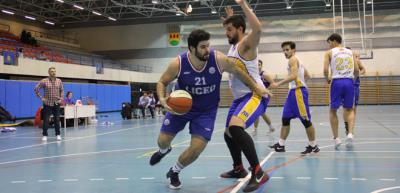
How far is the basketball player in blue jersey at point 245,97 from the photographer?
13.6ft

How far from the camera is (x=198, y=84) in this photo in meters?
4.36

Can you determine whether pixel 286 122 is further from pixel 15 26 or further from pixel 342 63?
pixel 15 26

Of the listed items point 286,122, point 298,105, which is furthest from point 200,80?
point 286,122

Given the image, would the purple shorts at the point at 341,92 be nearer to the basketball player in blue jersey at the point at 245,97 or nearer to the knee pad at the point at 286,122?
the knee pad at the point at 286,122

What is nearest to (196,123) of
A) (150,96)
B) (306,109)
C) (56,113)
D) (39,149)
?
(306,109)

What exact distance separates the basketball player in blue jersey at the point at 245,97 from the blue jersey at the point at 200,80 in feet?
1.11

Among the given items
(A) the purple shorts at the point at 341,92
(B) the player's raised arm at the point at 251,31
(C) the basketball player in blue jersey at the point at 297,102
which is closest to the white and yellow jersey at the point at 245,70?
(B) the player's raised arm at the point at 251,31

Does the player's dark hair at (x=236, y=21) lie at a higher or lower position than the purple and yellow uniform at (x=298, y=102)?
higher

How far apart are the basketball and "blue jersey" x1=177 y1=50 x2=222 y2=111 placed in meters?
0.19

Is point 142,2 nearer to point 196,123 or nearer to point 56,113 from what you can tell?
point 56,113

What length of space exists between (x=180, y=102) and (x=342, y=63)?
164 inches

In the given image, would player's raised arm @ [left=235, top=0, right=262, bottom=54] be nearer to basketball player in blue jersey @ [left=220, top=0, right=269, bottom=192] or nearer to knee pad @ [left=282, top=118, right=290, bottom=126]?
basketball player in blue jersey @ [left=220, top=0, right=269, bottom=192]

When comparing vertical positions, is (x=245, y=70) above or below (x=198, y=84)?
above

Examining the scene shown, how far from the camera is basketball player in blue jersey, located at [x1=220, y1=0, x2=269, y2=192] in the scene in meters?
4.15
